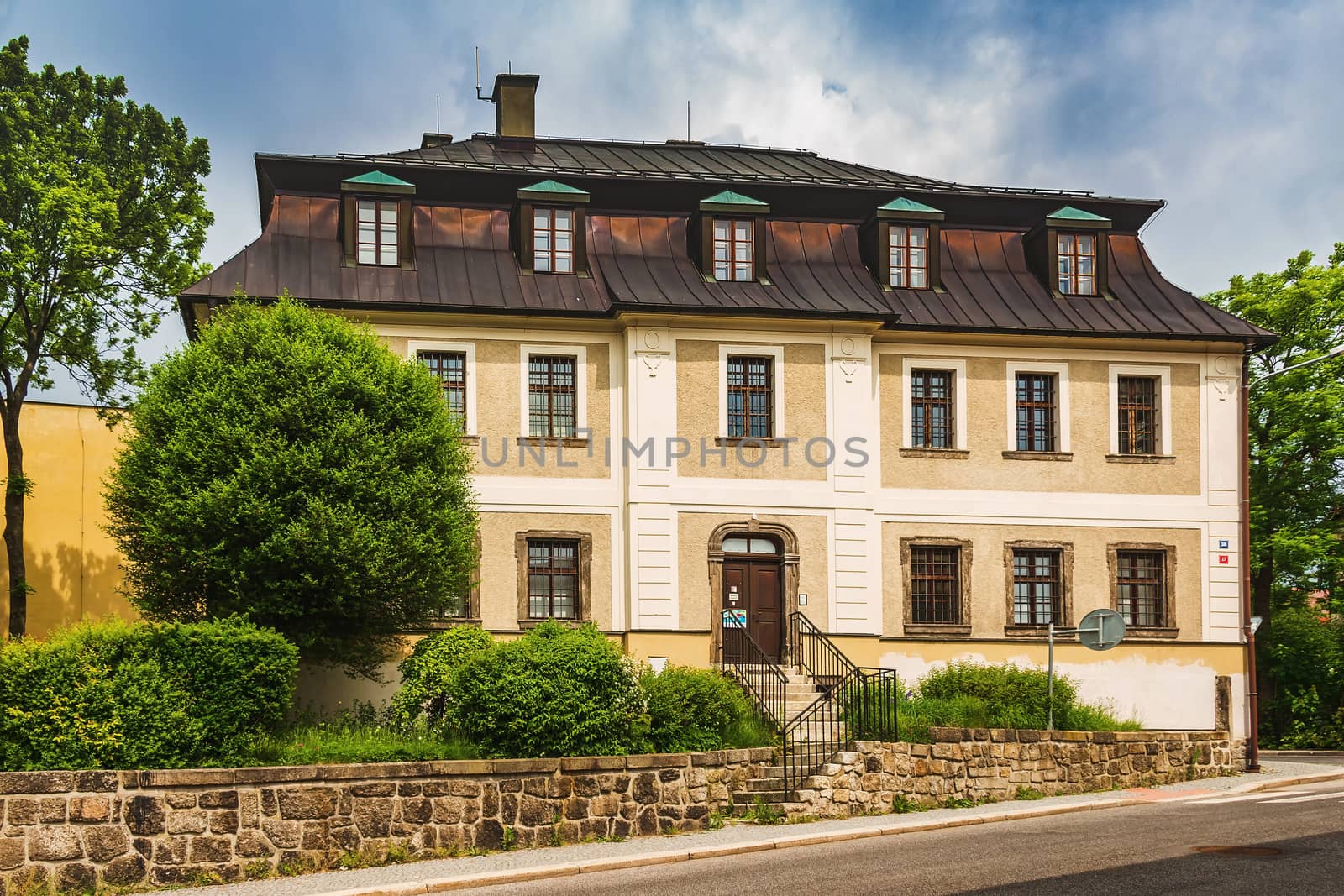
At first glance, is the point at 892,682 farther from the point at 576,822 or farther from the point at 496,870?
the point at 496,870

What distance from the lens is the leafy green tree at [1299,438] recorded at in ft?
107

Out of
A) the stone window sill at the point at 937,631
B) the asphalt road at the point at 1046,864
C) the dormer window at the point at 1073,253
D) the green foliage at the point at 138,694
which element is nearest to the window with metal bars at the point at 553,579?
the stone window sill at the point at 937,631

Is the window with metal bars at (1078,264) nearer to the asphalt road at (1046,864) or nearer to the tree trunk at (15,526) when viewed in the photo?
the asphalt road at (1046,864)

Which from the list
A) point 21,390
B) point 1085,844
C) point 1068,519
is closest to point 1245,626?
point 1068,519

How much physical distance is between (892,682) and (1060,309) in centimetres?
971

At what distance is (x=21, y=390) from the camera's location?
28.2m

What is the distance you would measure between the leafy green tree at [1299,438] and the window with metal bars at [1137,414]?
7414 millimetres

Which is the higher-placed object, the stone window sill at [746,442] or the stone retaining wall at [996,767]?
the stone window sill at [746,442]

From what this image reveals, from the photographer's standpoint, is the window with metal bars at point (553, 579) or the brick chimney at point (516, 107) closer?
the window with metal bars at point (553, 579)

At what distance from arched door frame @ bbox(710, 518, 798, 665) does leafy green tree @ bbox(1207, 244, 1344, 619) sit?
13.5 metres

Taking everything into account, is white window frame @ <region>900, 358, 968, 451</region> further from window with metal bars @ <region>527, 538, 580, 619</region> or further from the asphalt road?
the asphalt road

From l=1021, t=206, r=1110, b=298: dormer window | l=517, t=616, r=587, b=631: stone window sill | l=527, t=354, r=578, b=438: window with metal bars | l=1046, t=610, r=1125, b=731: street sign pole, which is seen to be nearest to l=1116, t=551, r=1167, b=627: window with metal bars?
l=1046, t=610, r=1125, b=731: street sign pole

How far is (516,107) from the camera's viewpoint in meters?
30.9

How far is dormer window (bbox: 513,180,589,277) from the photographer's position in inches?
1037
